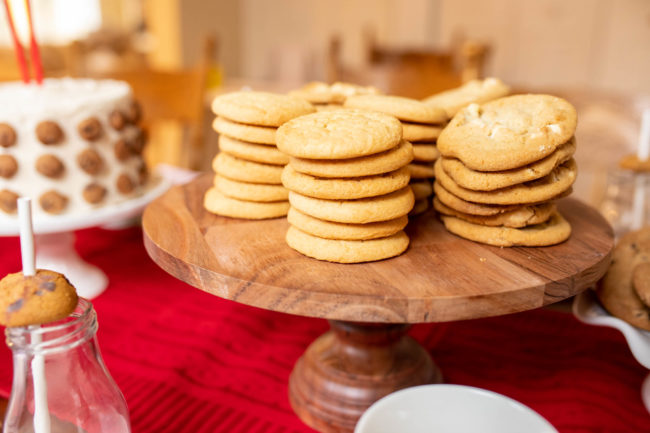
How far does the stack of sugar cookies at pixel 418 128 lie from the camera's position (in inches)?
29.4

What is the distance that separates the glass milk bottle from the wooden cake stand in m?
0.13

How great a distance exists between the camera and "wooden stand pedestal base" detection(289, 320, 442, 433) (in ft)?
2.38

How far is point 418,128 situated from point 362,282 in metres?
0.27

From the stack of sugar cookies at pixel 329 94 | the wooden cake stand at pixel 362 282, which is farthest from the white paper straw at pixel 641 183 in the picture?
the stack of sugar cookies at pixel 329 94

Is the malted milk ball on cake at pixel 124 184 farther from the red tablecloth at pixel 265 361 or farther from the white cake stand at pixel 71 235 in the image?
the red tablecloth at pixel 265 361

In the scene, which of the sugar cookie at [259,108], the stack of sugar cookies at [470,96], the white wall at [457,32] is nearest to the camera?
the sugar cookie at [259,108]

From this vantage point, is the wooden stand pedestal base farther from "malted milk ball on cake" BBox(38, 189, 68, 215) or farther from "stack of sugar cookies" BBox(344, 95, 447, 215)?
"malted milk ball on cake" BBox(38, 189, 68, 215)

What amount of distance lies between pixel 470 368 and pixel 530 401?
11 centimetres

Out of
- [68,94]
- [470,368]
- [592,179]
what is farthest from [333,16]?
[470,368]

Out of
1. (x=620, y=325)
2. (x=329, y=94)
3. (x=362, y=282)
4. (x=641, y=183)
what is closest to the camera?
(x=362, y=282)

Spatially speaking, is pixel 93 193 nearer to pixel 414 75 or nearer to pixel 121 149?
pixel 121 149

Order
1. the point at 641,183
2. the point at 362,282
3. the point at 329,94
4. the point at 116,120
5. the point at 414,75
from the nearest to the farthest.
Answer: the point at 362,282
the point at 329,94
the point at 641,183
the point at 116,120
the point at 414,75

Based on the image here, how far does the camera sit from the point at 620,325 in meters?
0.70

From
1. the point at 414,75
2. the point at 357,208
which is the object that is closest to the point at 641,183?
the point at 357,208
